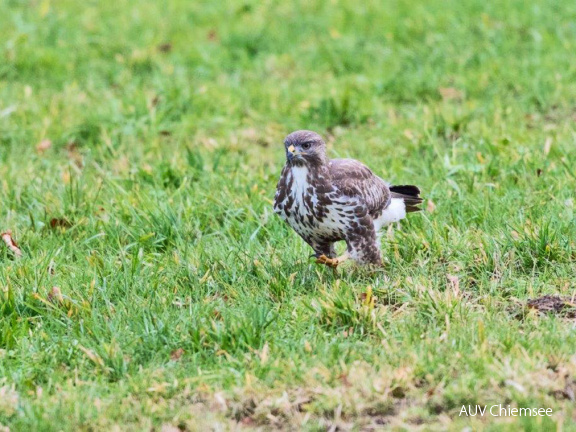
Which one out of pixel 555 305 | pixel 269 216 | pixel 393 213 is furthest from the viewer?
pixel 269 216

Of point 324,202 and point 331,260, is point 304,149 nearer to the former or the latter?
point 324,202

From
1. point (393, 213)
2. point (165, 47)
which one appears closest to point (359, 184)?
point (393, 213)

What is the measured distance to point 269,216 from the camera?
19.7 feet

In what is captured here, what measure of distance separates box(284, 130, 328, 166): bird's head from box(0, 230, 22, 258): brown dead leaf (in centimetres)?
181

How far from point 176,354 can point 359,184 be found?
1415 millimetres

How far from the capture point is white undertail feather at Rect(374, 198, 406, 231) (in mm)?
5516

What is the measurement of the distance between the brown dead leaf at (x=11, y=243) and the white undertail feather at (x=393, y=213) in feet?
7.04

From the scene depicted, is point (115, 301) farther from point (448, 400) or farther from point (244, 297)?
point (448, 400)

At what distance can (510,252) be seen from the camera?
5.18 meters

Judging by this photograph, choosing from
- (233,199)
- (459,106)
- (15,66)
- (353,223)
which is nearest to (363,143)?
(459,106)

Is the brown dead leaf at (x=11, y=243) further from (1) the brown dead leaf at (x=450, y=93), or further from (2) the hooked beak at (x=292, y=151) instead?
(1) the brown dead leaf at (x=450, y=93)

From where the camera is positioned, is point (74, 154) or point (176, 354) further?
point (74, 154)

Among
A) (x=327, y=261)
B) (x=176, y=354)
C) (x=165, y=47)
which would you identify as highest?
(x=165, y=47)

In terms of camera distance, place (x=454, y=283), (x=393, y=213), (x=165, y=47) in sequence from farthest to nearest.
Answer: (x=165, y=47)
(x=393, y=213)
(x=454, y=283)
